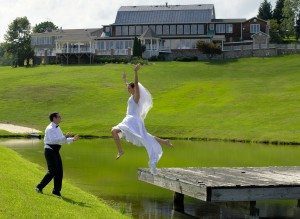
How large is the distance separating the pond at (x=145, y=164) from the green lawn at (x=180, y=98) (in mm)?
8792

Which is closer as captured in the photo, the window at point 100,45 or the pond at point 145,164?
the pond at point 145,164

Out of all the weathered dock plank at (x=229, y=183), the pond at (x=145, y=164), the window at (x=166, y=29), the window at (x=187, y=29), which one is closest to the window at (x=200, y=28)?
the window at (x=187, y=29)

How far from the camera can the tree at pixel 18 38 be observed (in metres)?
150

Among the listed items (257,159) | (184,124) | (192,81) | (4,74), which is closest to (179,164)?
(257,159)

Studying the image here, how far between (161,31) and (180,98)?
65.1 meters

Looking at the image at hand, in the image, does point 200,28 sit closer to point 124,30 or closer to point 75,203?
point 124,30

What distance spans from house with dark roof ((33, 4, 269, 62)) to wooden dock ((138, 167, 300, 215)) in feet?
361

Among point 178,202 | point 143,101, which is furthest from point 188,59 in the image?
point 143,101

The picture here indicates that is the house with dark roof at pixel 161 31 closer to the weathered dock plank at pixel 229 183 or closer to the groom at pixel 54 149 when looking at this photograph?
the weathered dock plank at pixel 229 183

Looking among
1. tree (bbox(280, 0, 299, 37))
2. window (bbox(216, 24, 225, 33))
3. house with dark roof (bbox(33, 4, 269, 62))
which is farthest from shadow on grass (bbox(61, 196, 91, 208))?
tree (bbox(280, 0, 299, 37))

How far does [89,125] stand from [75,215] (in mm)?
50067

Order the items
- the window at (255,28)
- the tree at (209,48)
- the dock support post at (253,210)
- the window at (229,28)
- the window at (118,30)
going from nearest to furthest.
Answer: the dock support post at (253,210)
the tree at (209,48)
the window at (255,28)
the window at (229,28)
the window at (118,30)

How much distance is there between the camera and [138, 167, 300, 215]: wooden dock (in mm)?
19844

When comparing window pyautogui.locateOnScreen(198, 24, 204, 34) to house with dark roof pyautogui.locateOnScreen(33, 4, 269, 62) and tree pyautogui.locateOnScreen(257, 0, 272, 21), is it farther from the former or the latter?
tree pyautogui.locateOnScreen(257, 0, 272, 21)
